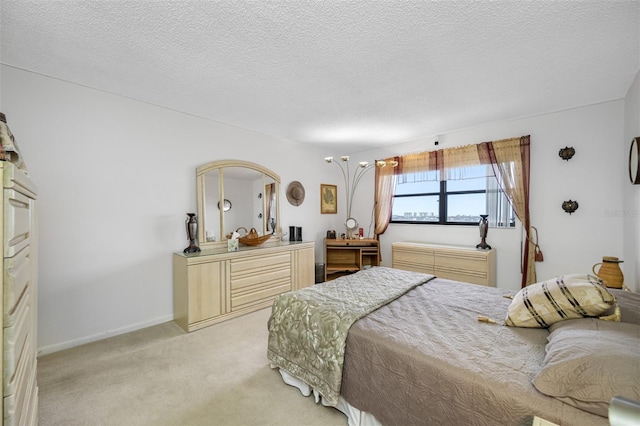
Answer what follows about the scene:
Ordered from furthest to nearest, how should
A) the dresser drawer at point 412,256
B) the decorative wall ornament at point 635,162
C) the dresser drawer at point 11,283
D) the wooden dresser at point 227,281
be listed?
the dresser drawer at point 412,256 → the wooden dresser at point 227,281 → the decorative wall ornament at point 635,162 → the dresser drawer at point 11,283

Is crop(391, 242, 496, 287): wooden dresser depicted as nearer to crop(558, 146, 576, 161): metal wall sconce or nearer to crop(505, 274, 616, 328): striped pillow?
crop(558, 146, 576, 161): metal wall sconce

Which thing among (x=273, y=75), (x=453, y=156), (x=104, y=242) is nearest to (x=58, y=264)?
(x=104, y=242)

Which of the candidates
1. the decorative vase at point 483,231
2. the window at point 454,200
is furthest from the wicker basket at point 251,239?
the decorative vase at point 483,231

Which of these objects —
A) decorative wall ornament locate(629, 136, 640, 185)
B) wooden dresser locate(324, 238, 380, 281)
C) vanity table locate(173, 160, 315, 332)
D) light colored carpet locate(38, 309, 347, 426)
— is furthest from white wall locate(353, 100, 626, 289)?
light colored carpet locate(38, 309, 347, 426)

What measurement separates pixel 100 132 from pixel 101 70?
0.68 metres

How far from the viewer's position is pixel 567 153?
123 inches

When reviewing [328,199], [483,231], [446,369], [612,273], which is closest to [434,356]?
[446,369]

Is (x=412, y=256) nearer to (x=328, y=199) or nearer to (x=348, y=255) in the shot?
(x=348, y=255)

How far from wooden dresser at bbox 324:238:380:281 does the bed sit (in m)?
2.27

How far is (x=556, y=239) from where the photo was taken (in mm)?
3232

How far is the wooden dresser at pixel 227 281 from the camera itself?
2.85 meters

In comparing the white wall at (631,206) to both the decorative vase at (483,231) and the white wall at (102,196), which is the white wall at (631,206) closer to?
the decorative vase at (483,231)

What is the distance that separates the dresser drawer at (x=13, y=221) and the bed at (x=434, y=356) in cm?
151

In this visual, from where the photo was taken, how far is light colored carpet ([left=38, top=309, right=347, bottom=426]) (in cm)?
166
